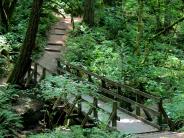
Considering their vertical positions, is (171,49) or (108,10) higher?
(108,10)

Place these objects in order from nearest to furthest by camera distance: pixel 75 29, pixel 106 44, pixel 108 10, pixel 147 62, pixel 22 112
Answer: pixel 22 112, pixel 147 62, pixel 106 44, pixel 75 29, pixel 108 10

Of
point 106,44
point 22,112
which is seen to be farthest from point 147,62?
point 22,112

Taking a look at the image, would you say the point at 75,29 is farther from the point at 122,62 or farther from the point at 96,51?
the point at 122,62

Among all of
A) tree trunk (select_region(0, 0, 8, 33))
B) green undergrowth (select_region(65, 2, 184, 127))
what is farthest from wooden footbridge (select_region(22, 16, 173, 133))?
tree trunk (select_region(0, 0, 8, 33))

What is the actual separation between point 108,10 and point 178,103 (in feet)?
50.9

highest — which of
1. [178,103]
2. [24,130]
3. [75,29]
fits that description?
[75,29]

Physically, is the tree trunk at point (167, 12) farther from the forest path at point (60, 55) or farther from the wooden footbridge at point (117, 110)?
the wooden footbridge at point (117, 110)

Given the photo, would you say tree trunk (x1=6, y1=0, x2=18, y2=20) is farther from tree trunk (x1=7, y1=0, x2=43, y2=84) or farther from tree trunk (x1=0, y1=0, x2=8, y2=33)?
tree trunk (x1=7, y1=0, x2=43, y2=84)

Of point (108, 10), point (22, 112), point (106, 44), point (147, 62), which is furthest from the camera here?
point (108, 10)

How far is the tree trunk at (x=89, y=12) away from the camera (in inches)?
961

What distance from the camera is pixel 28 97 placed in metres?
15.3

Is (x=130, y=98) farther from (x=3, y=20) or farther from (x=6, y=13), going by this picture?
(x=6, y=13)

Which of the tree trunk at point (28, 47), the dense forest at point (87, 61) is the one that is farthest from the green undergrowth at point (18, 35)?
the tree trunk at point (28, 47)

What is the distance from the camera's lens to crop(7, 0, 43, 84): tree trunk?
15.0 meters
